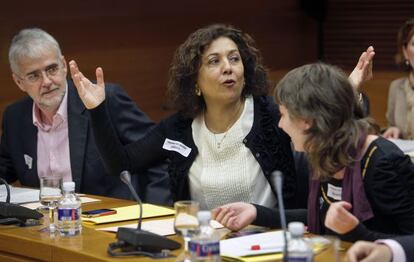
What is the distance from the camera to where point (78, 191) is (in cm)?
483

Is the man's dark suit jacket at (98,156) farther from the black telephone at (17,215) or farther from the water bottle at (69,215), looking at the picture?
the water bottle at (69,215)

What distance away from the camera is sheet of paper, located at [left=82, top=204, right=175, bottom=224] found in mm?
3809

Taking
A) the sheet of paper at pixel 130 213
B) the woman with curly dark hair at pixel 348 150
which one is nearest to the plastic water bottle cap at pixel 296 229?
the woman with curly dark hair at pixel 348 150

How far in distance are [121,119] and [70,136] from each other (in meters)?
0.30

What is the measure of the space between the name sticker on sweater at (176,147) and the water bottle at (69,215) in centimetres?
84

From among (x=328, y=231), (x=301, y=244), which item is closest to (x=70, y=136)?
(x=328, y=231)

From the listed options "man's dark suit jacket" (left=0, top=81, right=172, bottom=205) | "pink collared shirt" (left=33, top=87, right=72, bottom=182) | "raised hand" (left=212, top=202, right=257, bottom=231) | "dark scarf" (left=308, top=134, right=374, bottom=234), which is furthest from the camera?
"pink collared shirt" (left=33, top=87, right=72, bottom=182)

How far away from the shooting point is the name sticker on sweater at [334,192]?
3.40 m

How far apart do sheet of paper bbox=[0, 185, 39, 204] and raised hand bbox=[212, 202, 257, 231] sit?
1221mm

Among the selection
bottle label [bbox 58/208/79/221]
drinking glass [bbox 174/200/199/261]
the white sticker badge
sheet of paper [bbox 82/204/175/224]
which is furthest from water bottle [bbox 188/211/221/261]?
the white sticker badge

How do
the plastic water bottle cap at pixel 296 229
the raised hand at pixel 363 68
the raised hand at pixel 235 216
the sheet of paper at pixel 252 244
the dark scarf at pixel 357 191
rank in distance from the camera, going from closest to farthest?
1. the plastic water bottle cap at pixel 296 229
2. the sheet of paper at pixel 252 244
3. the dark scarf at pixel 357 191
4. the raised hand at pixel 235 216
5. the raised hand at pixel 363 68

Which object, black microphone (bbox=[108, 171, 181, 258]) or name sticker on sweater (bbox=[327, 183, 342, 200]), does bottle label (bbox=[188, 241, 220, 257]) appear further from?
name sticker on sweater (bbox=[327, 183, 342, 200])

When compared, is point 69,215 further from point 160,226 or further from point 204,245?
point 204,245

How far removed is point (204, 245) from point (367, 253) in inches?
19.8
